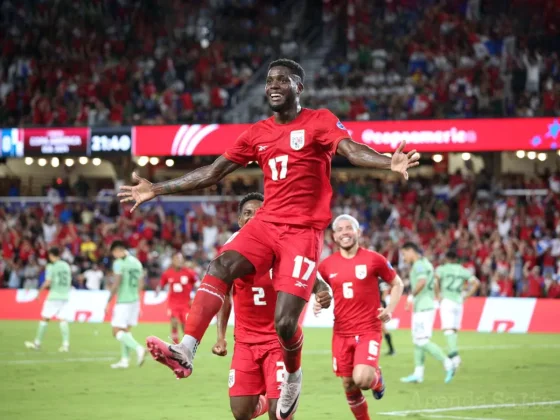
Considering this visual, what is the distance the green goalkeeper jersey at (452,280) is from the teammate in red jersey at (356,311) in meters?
7.33

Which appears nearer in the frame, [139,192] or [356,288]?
[139,192]

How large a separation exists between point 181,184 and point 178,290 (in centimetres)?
1522

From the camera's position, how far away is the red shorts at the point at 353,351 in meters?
11.0

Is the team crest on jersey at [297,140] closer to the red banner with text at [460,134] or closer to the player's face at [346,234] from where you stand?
the player's face at [346,234]

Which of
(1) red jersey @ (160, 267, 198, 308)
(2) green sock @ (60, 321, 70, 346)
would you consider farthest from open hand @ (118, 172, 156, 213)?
(1) red jersey @ (160, 267, 198, 308)

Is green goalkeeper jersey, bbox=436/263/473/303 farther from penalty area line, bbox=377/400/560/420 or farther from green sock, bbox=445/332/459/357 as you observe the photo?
penalty area line, bbox=377/400/560/420

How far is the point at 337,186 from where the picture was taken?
3491 cm

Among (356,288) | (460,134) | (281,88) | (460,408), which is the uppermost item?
(460,134)

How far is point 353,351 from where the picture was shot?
1118 cm

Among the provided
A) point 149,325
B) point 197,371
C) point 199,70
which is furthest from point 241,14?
point 197,371

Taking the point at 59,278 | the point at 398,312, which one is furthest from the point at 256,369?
the point at 398,312

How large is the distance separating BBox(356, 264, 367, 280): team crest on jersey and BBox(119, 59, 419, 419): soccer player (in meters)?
3.44

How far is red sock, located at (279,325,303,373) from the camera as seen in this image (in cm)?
816

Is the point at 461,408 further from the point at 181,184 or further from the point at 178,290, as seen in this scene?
the point at 178,290
